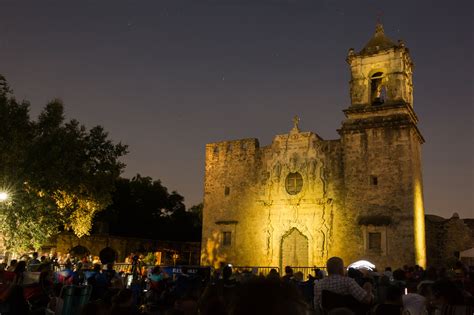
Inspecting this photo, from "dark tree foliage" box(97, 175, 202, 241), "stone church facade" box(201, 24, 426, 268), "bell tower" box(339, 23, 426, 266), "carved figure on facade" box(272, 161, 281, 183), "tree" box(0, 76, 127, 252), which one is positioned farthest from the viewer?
"dark tree foliage" box(97, 175, 202, 241)

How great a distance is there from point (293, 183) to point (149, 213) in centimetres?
2038

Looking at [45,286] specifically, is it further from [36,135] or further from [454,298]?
[36,135]

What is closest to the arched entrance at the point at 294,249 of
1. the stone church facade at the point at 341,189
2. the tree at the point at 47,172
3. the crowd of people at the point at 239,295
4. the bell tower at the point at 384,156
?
the stone church facade at the point at 341,189

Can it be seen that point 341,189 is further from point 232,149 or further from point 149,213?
point 149,213

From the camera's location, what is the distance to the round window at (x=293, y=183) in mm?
23109

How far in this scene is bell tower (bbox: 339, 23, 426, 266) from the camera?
20.3 metres

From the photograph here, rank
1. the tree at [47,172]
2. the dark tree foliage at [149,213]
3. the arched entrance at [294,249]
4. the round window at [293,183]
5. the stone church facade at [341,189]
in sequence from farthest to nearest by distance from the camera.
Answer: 1. the dark tree foliage at [149,213]
2. the round window at [293,183]
3. the arched entrance at [294,249]
4. the stone church facade at [341,189]
5. the tree at [47,172]

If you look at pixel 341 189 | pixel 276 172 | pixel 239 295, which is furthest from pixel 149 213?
pixel 239 295

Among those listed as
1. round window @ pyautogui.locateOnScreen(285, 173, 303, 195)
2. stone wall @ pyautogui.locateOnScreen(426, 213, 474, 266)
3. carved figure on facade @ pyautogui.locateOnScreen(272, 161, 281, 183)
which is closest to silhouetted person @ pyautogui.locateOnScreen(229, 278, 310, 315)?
round window @ pyautogui.locateOnScreen(285, 173, 303, 195)

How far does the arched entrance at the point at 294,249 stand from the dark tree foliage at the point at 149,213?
16908 millimetres

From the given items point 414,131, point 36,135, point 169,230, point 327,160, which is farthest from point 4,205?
point 169,230

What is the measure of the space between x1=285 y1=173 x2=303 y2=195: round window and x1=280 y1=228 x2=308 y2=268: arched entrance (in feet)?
6.50

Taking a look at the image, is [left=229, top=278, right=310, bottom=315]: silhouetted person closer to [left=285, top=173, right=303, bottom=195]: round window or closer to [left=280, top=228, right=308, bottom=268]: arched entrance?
[left=280, top=228, right=308, bottom=268]: arched entrance

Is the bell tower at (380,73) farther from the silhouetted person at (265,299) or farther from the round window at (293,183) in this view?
the silhouetted person at (265,299)
